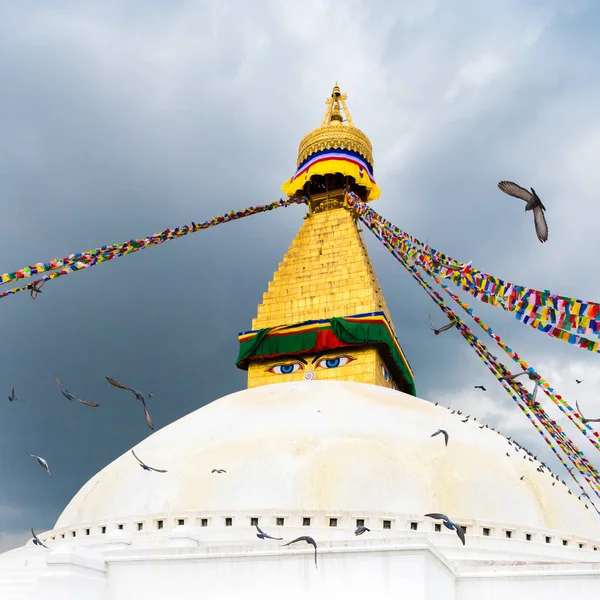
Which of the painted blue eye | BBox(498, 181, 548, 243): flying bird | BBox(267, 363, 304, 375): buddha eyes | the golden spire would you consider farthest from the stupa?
the golden spire

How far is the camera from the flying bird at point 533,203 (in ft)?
23.5

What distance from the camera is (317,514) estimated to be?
8688 mm

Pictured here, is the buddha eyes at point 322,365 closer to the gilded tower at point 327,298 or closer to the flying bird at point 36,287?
the gilded tower at point 327,298


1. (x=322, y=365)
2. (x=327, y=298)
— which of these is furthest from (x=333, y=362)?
(x=327, y=298)

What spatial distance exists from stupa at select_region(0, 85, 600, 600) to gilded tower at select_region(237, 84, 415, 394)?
2086mm

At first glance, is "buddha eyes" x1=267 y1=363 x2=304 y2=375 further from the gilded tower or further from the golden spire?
the golden spire

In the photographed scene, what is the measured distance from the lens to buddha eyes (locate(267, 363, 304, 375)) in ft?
49.7

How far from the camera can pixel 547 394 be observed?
416 inches

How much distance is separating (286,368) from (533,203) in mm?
8800

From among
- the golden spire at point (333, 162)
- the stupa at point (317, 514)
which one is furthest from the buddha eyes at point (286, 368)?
the golden spire at point (333, 162)

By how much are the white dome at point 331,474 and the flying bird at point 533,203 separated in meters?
3.69

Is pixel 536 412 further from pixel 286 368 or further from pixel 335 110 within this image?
pixel 335 110

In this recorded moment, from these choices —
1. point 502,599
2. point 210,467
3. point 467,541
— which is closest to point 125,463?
point 210,467

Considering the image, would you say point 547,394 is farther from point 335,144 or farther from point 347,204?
point 335,144
